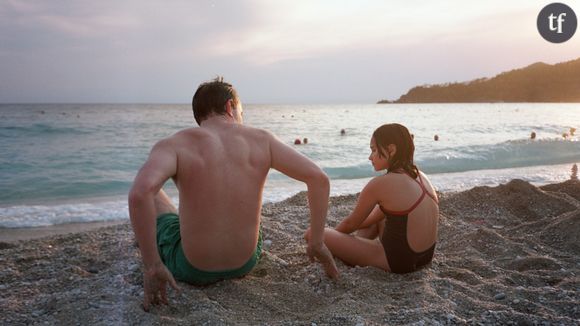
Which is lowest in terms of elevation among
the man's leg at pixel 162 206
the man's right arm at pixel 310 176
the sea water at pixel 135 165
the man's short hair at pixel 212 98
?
the sea water at pixel 135 165

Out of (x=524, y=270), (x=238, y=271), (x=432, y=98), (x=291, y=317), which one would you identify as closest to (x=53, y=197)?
(x=238, y=271)

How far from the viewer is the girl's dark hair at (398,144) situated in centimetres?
348

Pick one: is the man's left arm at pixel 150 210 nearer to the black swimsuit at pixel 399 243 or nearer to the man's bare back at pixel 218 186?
the man's bare back at pixel 218 186

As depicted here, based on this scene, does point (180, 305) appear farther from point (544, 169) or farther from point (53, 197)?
point (544, 169)

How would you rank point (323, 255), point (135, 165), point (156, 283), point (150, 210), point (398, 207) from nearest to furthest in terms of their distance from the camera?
point (150, 210), point (156, 283), point (323, 255), point (398, 207), point (135, 165)

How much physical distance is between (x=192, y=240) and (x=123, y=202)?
6219 mm

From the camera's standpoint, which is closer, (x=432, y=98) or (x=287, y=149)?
(x=287, y=149)

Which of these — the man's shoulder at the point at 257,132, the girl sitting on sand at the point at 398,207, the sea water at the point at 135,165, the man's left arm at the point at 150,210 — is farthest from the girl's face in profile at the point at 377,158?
the sea water at the point at 135,165

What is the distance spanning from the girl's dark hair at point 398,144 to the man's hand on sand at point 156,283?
1820mm

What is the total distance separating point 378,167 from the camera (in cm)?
363

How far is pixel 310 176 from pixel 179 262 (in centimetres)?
110

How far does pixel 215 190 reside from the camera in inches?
110

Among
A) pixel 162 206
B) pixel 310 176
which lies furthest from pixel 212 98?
pixel 162 206

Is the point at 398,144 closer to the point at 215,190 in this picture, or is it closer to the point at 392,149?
the point at 392,149
